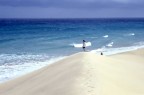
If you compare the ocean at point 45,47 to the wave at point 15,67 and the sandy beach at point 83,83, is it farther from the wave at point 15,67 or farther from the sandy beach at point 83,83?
the sandy beach at point 83,83

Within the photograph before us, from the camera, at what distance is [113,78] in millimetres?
13977

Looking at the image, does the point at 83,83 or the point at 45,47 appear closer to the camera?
the point at 83,83

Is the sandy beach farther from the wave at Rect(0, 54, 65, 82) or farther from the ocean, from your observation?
the ocean

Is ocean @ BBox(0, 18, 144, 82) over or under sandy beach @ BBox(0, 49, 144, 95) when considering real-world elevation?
under

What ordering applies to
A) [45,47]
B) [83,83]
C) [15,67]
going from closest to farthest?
[83,83] < [15,67] < [45,47]

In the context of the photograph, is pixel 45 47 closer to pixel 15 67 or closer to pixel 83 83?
pixel 15 67

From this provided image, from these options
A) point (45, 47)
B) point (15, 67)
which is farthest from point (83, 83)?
point (45, 47)

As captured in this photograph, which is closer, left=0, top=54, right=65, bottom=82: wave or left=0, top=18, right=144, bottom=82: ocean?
left=0, top=54, right=65, bottom=82: wave

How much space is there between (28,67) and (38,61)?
345 centimetres

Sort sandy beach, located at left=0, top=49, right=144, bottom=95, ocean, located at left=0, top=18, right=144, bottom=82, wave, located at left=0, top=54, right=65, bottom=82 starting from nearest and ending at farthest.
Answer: sandy beach, located at left=0, top=49, right=144, bottom=95
wave, located at left=0, top=54, right=65, bottom=82
ocean, located at left=0, top=18, right=144, bottom=82

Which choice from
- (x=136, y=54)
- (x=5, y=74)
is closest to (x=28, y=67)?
(x=5, y=74)

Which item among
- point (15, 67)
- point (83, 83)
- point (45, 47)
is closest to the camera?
point (83, 83)

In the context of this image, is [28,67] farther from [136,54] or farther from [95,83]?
[95,83]

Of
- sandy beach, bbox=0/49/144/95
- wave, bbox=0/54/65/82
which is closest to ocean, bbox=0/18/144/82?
wave, bbox=0/54/65/82
